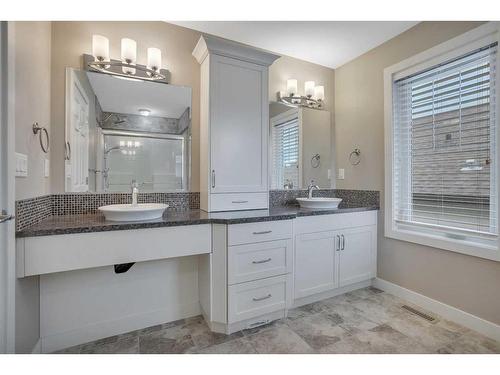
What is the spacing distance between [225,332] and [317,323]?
690 millimetres

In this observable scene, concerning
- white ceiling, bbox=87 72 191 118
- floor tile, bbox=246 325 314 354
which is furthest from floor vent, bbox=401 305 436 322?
white ceiling, bbox=87 72 191 118

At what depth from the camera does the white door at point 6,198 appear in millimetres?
1093

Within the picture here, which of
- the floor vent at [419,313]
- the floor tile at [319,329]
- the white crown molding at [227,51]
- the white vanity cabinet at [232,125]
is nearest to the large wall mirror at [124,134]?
the white vanity cabinet at [232,125]

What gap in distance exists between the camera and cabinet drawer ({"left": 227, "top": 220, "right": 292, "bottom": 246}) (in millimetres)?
1679

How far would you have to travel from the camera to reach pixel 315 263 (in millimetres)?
2119

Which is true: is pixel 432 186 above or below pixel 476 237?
above

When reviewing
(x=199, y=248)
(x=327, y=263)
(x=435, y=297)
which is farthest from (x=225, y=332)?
(x=435, y=297)

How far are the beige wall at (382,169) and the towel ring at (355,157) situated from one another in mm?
46

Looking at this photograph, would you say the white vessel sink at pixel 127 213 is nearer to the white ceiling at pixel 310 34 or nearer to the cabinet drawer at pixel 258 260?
Answer: the cabinet drawer at pixel 258 260

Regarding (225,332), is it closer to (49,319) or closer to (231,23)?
(49,319)

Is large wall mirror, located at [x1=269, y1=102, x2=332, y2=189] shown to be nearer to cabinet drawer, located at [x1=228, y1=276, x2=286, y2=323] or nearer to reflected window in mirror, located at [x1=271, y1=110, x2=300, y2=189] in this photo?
reflected window in mirror, located at [x1=271, y1=110, x2=300, y2=189]

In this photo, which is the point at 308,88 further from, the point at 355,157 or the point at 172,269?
the point at 172,269

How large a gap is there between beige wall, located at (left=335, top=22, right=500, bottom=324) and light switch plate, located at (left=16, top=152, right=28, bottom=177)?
2.71 m

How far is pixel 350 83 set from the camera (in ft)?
9.00
